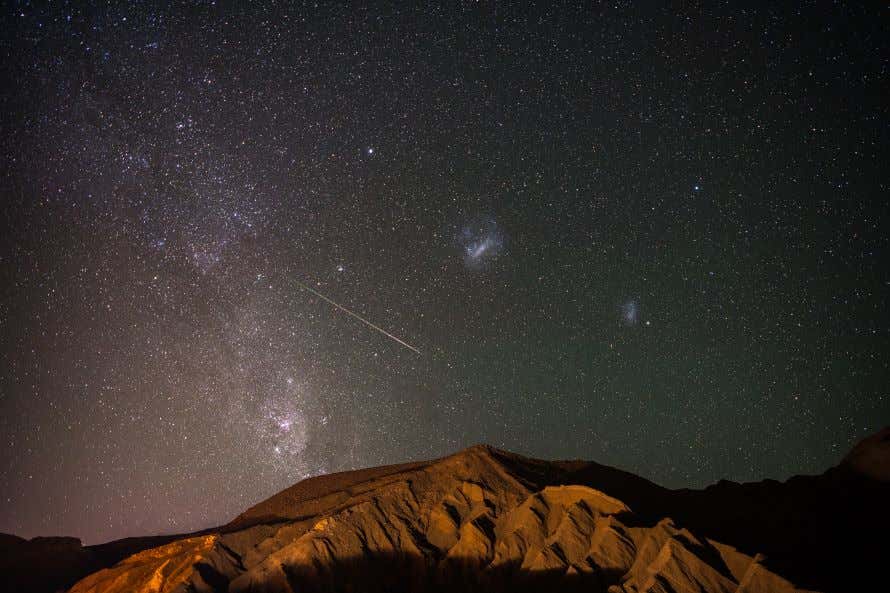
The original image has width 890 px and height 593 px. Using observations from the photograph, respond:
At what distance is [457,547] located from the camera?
52.3 feet

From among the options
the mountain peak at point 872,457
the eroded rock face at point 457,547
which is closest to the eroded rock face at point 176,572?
the eroded rock face at point 457,547

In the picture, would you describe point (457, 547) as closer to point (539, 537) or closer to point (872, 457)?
point (539, 537)

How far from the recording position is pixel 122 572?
19.4 metres

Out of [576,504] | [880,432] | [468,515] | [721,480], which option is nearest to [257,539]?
→ [468,515]

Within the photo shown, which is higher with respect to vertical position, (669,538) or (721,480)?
(721,480)

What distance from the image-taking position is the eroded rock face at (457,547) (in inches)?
506

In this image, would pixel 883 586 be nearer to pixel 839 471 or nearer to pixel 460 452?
pixel 839 471

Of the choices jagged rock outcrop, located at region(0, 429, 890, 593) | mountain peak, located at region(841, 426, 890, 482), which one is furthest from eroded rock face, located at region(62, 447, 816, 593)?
mountain peak, located at region(841, 426, 890, 482)

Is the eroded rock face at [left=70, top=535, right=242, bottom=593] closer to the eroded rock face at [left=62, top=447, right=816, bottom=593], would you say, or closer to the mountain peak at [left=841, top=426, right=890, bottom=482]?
the eroded rock face at [left=62, top=447, right=816, bottom=593]

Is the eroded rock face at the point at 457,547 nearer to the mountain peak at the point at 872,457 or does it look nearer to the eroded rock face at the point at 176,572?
the eroded rock face at the point at 176,572

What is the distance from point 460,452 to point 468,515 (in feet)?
11.6

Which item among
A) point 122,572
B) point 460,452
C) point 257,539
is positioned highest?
point 460,452

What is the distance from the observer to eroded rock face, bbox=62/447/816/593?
12844mm

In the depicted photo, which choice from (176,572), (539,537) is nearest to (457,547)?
(539,537)
